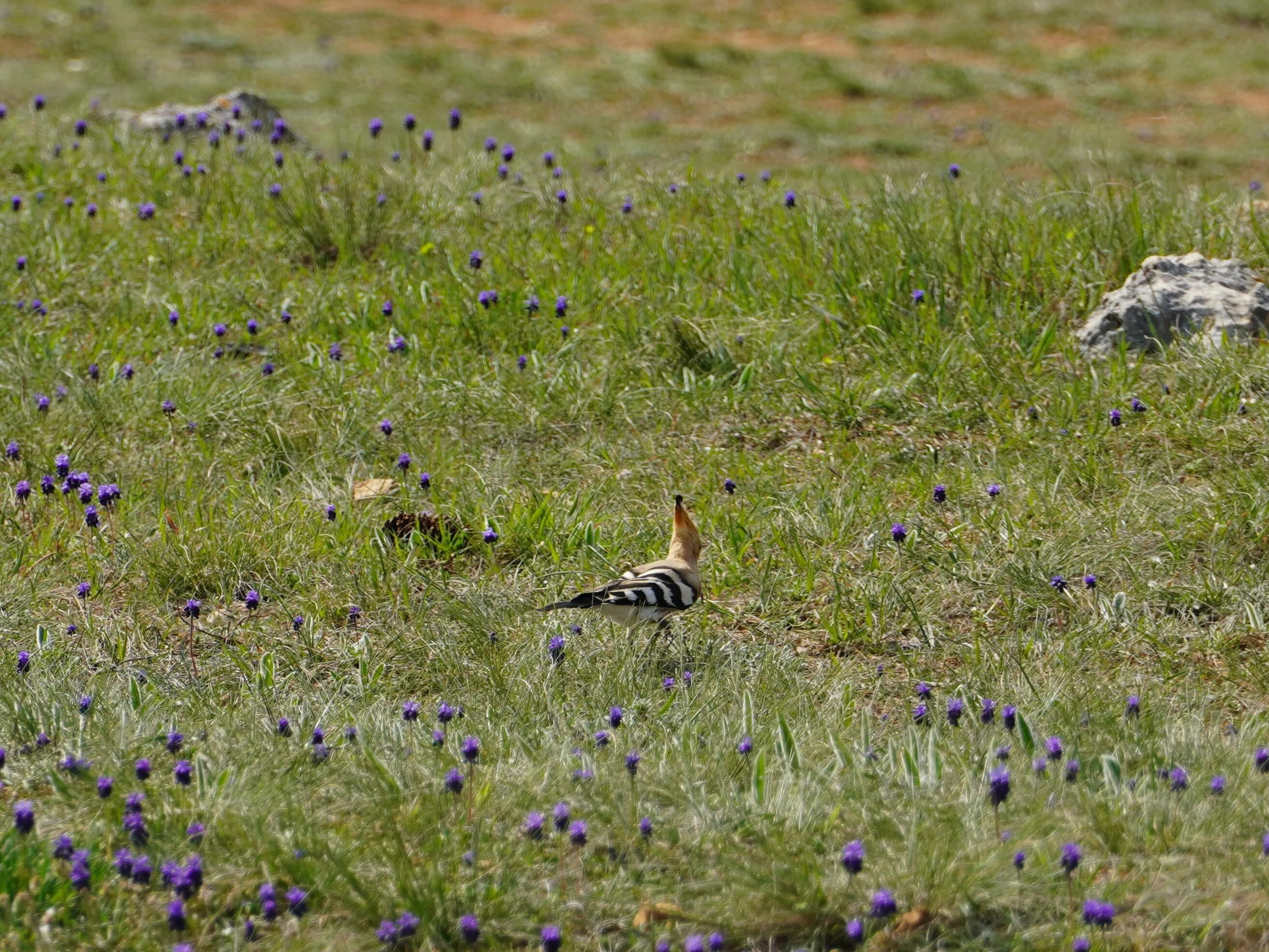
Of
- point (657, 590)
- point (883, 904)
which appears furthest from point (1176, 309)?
point (883, 904)

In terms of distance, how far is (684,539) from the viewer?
453 cm

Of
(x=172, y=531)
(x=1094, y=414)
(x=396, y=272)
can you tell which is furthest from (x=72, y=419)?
(x=1094, y=414)

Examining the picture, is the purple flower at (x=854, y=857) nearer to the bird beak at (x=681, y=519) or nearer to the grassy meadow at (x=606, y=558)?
the grassy meadow at (x=606, y=558)

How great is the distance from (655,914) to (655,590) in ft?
3.90

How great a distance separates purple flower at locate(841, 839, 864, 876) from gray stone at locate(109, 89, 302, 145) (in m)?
7.10

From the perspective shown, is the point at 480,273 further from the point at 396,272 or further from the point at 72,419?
the point at 72,419

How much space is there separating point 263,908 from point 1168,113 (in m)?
14.9

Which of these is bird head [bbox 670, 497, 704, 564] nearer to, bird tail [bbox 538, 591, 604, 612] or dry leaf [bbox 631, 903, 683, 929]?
bird tail [bbox 538, 591, 604, 612]

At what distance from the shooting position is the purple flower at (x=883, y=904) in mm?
3002

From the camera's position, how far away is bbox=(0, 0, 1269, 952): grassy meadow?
3.24 m

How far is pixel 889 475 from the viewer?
223 inches

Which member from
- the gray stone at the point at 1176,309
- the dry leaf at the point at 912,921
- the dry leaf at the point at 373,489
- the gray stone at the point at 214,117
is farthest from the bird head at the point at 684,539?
the gray stone at the point at 214,117

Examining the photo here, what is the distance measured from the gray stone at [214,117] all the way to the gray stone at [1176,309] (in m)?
5.18

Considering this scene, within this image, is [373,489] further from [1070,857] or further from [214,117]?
[214,117]
